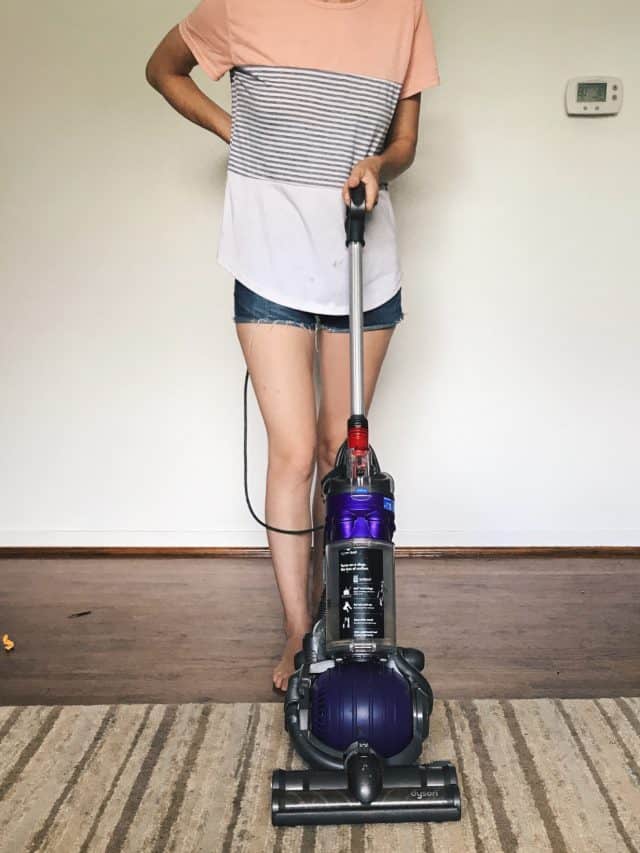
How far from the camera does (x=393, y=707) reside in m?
1.22

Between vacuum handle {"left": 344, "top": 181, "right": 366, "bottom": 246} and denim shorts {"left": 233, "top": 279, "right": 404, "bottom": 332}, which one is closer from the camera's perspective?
vacuum handle {"left": 344, "top": 181, "right": 366, "bottom": 246}

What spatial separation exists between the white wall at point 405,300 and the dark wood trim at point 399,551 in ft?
0.10

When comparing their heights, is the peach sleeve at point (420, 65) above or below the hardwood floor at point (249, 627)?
above

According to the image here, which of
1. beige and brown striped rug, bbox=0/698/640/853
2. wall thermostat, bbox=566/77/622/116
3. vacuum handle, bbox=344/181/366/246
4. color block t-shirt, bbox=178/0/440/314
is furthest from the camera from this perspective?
wall thermostat, bbox=566/77/622/116

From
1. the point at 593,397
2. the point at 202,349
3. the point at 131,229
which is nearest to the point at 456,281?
the point at 593,397

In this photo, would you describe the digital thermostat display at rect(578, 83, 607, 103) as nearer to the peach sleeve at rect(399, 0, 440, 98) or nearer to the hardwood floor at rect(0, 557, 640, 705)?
the peach sleeve at rect(399, 0, 440, 98)

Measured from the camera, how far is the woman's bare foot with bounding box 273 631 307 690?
1.60 m

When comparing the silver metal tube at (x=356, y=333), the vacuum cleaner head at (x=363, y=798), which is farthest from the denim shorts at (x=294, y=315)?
the vacuum cleaner head at (x=363, y=798)

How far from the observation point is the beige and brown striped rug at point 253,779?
3.75 feet

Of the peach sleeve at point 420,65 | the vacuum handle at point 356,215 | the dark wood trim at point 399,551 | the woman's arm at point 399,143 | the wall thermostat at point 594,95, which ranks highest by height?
the wall thermostat at point 594,95

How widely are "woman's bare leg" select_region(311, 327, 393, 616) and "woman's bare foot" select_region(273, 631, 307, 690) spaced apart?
0.12 m

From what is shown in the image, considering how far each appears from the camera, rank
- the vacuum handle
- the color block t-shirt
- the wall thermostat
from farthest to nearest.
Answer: the wall thermostat < the color block t-shirt < the vacuum handle

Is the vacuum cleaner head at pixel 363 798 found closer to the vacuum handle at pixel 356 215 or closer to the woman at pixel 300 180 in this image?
the woman at pixel 300 180

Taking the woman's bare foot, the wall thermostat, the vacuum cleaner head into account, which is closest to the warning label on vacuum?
the vacuum cleaner head
